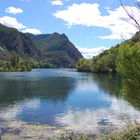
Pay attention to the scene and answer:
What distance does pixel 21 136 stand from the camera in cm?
4191

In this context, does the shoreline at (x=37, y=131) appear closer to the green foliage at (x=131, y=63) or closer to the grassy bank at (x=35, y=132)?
the grassy bank at (x=35, y=132)

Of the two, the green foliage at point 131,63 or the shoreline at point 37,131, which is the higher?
the green foliage at point 131,63

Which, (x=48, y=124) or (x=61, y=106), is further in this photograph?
(x=61, y=106)

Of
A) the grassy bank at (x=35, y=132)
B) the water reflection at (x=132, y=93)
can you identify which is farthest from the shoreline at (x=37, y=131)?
the water reflection at (x=132, y=93)

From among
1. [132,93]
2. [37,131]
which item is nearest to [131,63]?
[132,93]

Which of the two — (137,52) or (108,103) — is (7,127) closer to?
(137,52)

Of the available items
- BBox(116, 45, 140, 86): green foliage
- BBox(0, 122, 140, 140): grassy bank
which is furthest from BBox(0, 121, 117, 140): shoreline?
BBox(116, 45, 140, 86): green foliage

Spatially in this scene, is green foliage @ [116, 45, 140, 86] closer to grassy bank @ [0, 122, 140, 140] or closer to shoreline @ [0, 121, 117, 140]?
grassy bank @ [0, 122, 140, 140]

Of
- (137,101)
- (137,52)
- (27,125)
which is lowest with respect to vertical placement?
(27,125)

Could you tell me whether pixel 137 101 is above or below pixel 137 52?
below

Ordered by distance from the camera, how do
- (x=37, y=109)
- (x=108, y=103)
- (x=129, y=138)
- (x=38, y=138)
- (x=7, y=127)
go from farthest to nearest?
1. (x=108, y=103)
2. (x=37, y=109)
3. (x=7, y=127)
4. (x=38, y=138)
5. (x=129, y=138)

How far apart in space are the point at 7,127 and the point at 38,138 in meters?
8.95

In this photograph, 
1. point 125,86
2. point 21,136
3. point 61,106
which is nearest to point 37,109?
point 61,106

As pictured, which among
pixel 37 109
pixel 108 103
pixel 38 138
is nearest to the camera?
pixel 38 138
